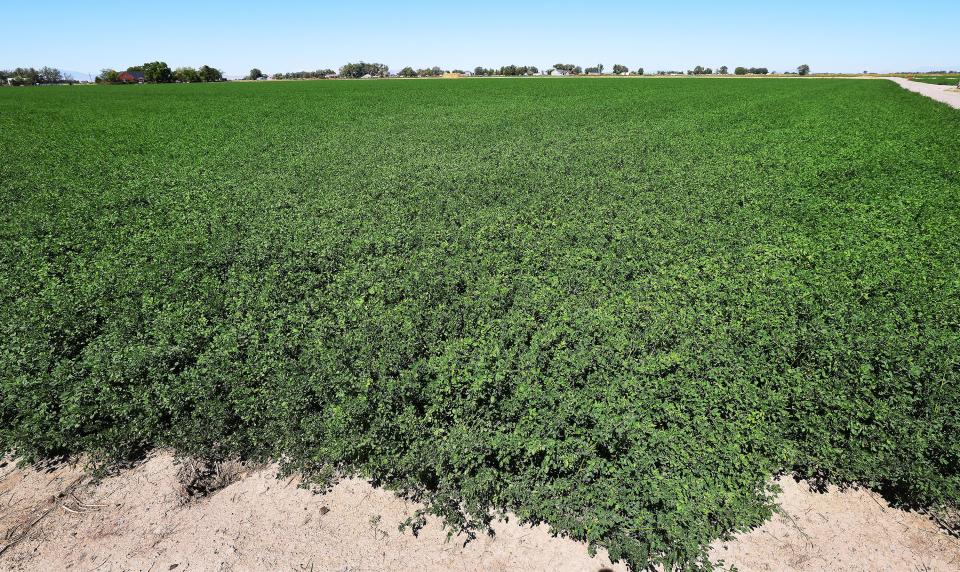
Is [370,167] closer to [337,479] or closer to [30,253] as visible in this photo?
[30,253]

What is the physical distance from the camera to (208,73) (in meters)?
107

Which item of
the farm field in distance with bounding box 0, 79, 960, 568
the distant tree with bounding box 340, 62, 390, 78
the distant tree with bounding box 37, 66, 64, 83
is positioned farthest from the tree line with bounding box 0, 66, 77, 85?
the farm field in distance with bounding box 0, 79, 960, 568

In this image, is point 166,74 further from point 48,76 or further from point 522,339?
point 522,339

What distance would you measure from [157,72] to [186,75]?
6.13 meters

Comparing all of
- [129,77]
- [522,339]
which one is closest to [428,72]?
[129,77]

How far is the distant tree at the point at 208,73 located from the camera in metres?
106

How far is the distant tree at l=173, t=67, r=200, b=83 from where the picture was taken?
103812mm

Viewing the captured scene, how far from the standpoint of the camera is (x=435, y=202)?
10.9 m

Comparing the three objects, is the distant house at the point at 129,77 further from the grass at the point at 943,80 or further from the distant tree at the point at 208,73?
the grass at the point at 943,80

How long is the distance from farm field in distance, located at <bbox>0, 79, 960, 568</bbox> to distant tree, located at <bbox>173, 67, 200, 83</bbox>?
115233mm

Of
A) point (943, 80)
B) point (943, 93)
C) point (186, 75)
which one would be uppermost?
point (186, 75)

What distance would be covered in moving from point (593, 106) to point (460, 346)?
32056 mm

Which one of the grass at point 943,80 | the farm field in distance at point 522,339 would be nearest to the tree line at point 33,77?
the farm field in distance at point 522,339

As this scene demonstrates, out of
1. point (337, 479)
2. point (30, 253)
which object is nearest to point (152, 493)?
point (337, 479)
